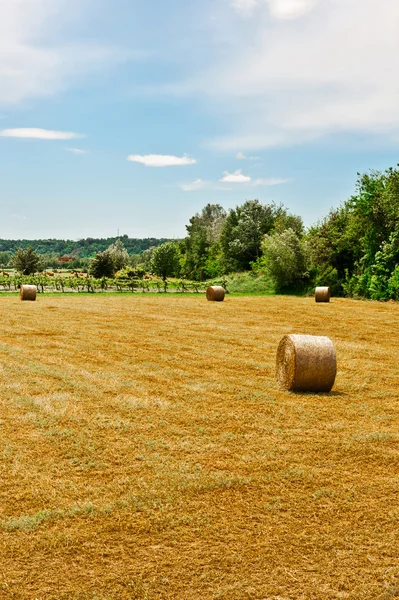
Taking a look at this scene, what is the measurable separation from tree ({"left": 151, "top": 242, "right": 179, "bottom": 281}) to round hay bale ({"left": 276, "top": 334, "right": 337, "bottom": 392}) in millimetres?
88370

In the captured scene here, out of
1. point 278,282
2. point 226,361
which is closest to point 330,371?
point 226,361

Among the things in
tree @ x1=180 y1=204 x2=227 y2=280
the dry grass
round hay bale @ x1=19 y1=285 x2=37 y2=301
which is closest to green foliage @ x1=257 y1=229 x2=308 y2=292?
round hay bale @ x1=19 y1=285 x2=37 y2=301

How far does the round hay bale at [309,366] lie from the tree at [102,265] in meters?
70.8

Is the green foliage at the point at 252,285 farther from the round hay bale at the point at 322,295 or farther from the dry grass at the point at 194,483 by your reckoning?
the dry grass at the point at 194,483

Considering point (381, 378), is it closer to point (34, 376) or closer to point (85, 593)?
point (34, 376)

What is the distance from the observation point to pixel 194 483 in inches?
262

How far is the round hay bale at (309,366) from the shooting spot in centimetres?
1141

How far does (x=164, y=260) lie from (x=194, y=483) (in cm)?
9385

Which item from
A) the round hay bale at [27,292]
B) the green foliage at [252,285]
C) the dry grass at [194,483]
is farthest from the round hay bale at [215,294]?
the dry grass at [194,483]

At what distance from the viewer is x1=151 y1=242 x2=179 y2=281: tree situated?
327 feet

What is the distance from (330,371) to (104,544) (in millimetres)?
7275

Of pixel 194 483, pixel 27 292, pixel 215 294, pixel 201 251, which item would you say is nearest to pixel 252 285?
pixel 215 294

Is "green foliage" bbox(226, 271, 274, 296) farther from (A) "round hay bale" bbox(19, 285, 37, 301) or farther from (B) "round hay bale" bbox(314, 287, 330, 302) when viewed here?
(A) "round hay bale" bbox(19, 285, 37, 301)

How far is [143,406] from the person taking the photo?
9938 millimetres
